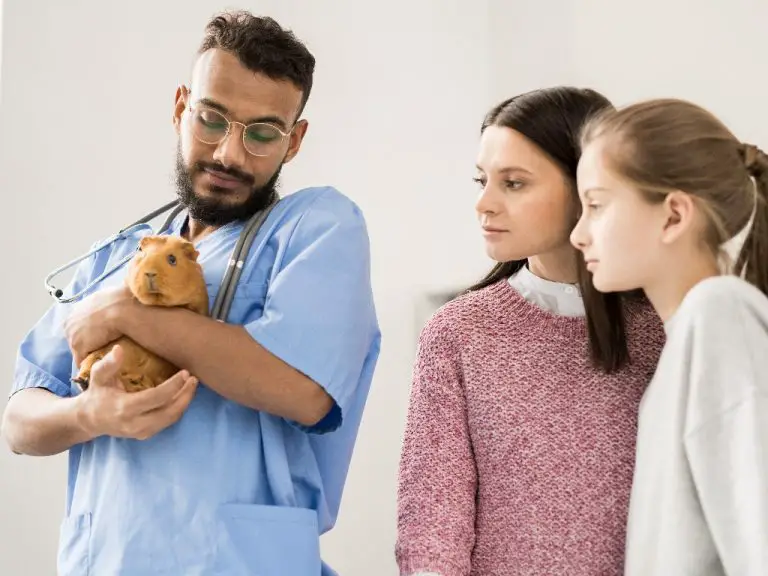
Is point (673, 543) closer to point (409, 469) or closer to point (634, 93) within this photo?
point (409, 469)

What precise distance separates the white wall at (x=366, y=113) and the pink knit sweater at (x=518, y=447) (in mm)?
726

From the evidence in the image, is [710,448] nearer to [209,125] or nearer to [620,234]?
[620,234]

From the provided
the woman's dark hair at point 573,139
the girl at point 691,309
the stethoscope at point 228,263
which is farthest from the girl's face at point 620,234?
the stethoscope at point 228,263

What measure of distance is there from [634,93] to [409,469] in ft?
3.42

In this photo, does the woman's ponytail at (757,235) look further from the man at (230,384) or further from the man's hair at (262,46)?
the man's hair at (262,46)

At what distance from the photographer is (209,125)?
4.30 feet

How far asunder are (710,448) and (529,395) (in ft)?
0.91

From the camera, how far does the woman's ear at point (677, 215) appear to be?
106 centimetres

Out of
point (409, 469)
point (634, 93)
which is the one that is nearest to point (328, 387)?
point (409, 469)

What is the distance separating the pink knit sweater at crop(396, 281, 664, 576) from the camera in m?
1.15

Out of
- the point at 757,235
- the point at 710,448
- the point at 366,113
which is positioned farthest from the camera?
the point at 366,113

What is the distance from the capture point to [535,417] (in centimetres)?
120

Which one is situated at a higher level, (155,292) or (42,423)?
(155,292)

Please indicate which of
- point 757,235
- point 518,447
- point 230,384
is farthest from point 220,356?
point 757,235
